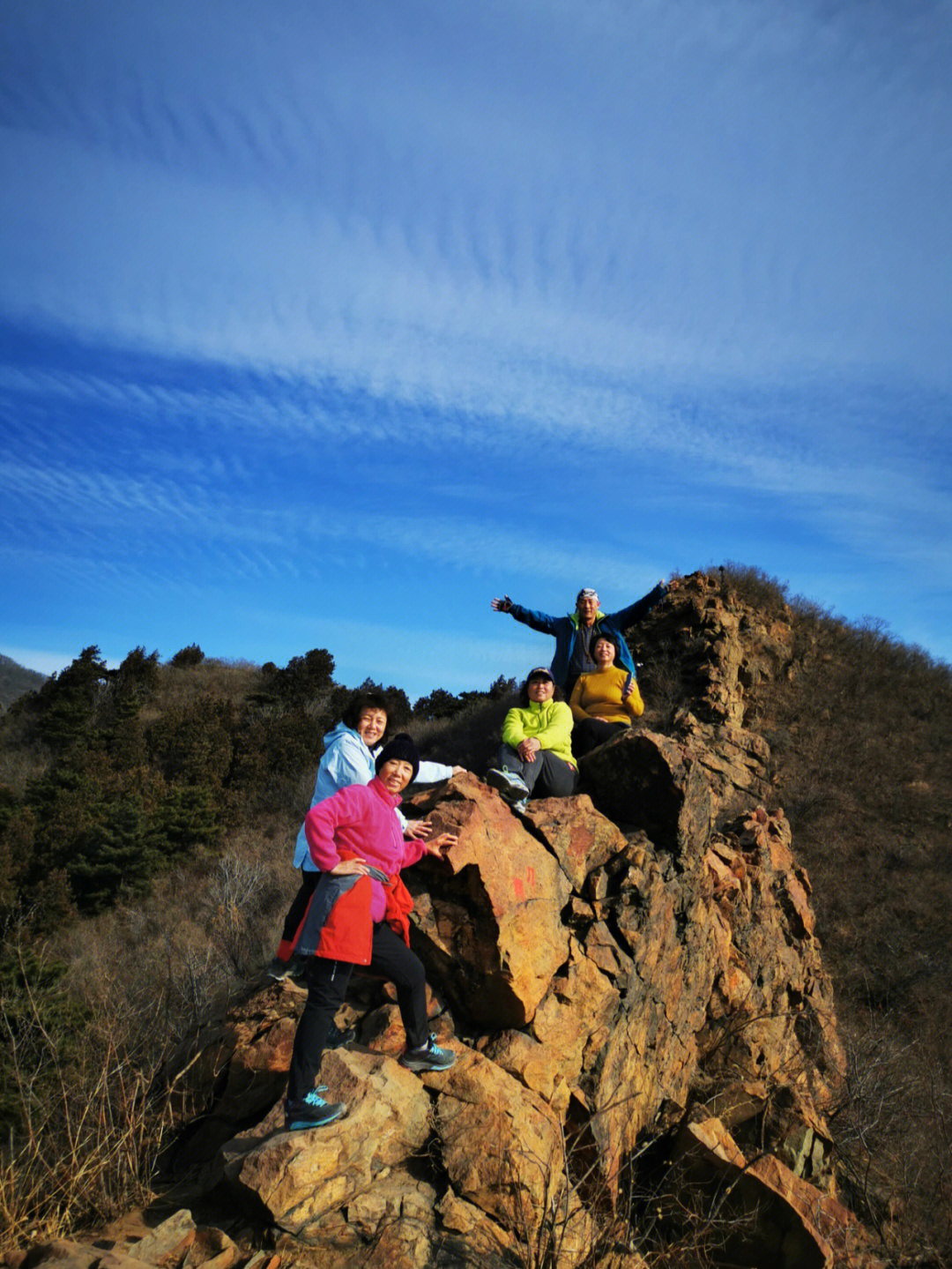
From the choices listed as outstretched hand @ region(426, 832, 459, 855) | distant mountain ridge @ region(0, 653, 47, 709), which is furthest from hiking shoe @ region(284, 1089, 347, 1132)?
distant mountain ridge @ region(0, 653, 47, 709)

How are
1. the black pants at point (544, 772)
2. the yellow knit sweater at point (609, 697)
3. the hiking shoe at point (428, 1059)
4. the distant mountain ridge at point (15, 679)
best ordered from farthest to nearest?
1. the distant mountain ridge at point (15, 679)
2. the yellow knit sweater at point (609, 697)
3. the black pants at point (544, 772)
4. the hiking shoe at point (428, 1059)

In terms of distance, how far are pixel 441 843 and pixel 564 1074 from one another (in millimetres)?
1621

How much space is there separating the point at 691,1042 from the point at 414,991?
3.82 meters

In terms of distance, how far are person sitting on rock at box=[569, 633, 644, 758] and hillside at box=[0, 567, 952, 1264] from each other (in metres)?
0.90

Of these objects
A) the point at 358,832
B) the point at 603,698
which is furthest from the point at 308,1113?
the point at 603,698

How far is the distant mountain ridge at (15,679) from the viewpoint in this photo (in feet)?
215

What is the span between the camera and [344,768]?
4.40 meters

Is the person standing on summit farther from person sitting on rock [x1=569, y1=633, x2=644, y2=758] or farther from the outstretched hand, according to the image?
the outstretched hand

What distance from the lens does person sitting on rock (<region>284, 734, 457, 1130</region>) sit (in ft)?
11.7

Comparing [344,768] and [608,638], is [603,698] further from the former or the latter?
[344,768]

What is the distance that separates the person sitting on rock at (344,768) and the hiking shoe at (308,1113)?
1147mm

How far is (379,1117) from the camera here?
12.1ft

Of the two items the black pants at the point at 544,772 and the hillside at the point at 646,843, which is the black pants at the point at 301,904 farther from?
the black pants at the point at 544,772

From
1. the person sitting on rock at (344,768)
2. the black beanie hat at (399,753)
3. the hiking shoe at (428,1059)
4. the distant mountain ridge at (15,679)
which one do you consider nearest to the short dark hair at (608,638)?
the person sitting on rock at (344,768)
